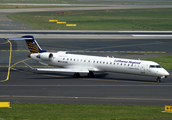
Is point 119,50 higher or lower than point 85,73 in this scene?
higher

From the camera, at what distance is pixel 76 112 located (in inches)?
960

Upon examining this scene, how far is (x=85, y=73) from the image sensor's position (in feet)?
149

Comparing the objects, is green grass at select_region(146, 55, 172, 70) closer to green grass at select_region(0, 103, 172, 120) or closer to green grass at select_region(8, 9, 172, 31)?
green grass at select_region(0, 103, 172, 120)

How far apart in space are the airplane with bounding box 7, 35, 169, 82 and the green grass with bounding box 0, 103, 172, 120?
12.7 meters

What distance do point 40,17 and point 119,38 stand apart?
168ft

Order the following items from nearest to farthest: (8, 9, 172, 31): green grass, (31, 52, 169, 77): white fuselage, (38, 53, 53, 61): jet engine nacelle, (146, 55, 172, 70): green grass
A: 1. (31, 52, 169, 77): white fuselage
2. (38, 53, 53, 61): jet engine nacelle
3. (146, 55, 172, 70): green grass
4. (8, 9, 172, 31): green grass

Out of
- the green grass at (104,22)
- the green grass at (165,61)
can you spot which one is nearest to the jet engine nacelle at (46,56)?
the green grass at (165,61)

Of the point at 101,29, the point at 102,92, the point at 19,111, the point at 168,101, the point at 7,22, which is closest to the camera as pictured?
the point at 19,111

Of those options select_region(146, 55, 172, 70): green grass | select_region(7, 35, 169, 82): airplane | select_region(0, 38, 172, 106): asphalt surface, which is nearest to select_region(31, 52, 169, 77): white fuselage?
select_region(7, 35, 169, 82): airplane

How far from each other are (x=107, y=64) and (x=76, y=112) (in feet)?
58.1

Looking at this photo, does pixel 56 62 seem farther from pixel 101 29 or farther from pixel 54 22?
pixel 54 22

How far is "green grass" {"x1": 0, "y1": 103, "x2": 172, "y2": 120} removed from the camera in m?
21.9

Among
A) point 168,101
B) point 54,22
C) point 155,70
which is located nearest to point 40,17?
point 54,22

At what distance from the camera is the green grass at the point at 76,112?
21873mm
